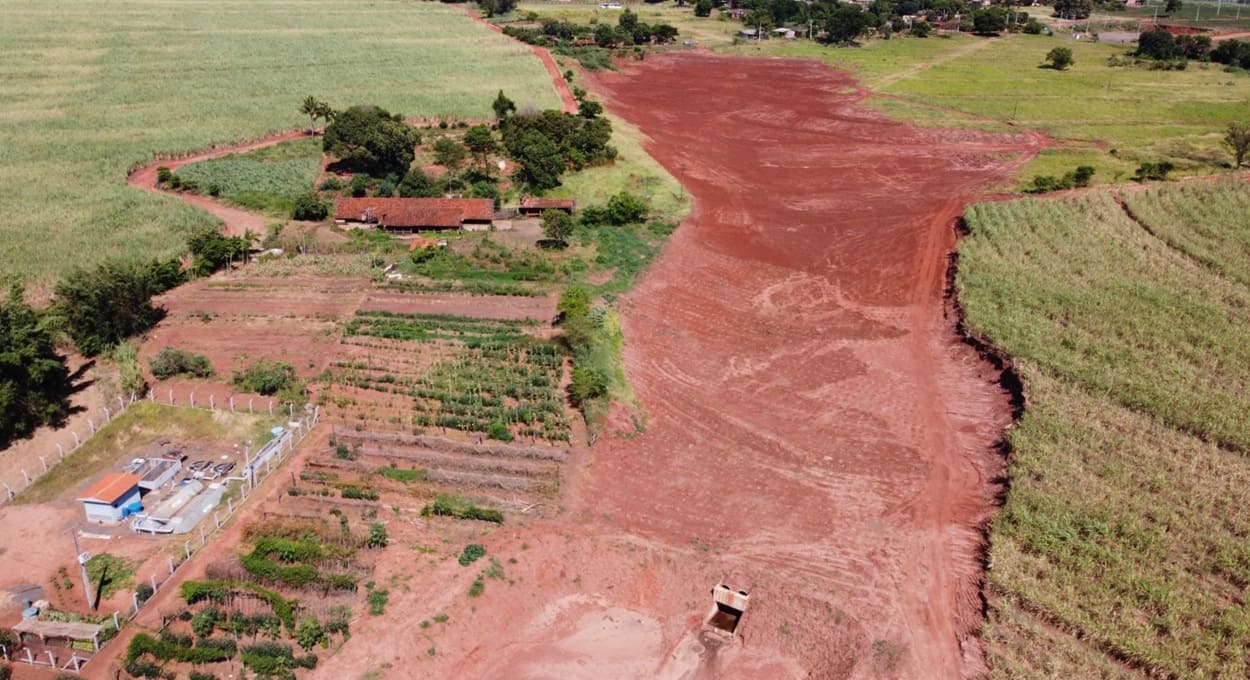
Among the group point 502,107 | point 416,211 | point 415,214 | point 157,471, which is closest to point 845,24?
point 502,107

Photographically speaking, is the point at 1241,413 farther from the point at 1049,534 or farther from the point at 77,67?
the point at 77,67

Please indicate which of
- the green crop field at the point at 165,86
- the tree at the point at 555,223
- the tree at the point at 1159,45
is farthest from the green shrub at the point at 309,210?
the tree at the point at 1159,45

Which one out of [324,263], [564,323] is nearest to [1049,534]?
[564,323]

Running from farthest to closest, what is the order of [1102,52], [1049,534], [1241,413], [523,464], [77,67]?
1. [1102,52]
2. [77,67]
3. [1241,413]
4. [523,464]
5. [1049,534]

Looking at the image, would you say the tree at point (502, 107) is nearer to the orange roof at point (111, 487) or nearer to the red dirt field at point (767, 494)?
the red dirt field at point (767, 494)

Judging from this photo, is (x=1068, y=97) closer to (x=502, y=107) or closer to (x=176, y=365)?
(x=502, y=107)

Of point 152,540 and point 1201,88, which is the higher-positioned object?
point 1201,88
